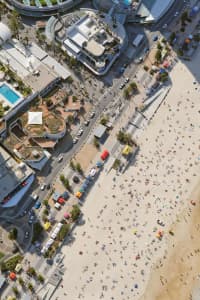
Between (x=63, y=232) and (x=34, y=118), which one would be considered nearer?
(x=63, y=232)

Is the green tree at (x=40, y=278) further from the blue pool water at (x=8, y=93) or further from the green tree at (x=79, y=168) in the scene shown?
the blue pool water at (x=8, y=93)

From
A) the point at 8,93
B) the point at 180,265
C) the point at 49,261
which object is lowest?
the point at 49,261

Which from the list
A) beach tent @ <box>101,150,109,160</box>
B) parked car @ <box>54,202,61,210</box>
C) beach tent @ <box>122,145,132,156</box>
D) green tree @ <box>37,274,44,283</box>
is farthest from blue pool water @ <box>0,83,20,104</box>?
green tree @ <box>37,274,44,283</box>

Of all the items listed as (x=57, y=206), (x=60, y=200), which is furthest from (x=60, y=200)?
(x=57, y=206)

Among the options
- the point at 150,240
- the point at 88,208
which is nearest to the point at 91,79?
the point at 88,208

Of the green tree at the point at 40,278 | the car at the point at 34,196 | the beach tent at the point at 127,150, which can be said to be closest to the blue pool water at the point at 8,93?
the car at the point at 34,196

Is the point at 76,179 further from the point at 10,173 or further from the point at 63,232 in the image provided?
the point at 10,173
